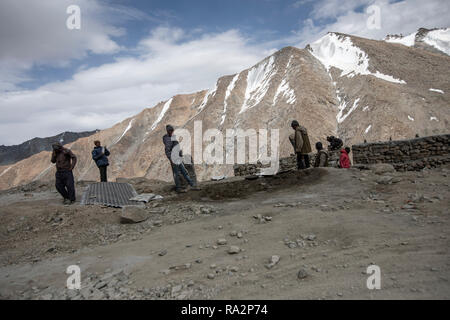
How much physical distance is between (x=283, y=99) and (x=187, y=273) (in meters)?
32.4

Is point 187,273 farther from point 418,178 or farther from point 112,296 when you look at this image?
point 418,178

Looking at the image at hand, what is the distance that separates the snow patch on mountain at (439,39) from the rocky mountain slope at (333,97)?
18.1 meters

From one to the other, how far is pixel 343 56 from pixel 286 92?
8932 mm

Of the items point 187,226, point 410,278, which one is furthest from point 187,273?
point 410,278

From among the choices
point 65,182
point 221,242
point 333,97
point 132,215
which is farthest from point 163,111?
point 221,242

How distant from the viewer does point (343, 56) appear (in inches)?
1425

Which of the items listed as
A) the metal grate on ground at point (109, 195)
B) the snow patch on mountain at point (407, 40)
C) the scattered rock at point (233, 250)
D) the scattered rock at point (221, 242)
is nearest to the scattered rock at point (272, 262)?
the scattered rock at point (233, 250)

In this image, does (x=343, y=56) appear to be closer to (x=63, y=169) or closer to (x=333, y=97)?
(x=333, y=97)

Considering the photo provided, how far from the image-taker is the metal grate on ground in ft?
23.0

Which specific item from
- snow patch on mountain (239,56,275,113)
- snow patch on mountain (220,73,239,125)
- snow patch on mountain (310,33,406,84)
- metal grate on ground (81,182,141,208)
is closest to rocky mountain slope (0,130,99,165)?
snow patch on mountain (220,73,239,125)

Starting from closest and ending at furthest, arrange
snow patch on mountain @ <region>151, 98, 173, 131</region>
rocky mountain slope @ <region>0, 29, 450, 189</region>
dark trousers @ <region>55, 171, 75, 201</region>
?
dark trousers @ <region>55, 171, 75, 201</region> → rocky mountain slope @ <region>0, 29, 450, 189</region> → snow patch on mountain @ <region>151, 98, 173, 131</region>

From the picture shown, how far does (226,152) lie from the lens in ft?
112

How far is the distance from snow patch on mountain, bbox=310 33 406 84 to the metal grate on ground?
29.9 m

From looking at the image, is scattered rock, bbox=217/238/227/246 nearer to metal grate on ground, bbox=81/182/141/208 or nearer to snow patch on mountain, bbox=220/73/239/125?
metal grate on ground, bbox=81/182/141/208
